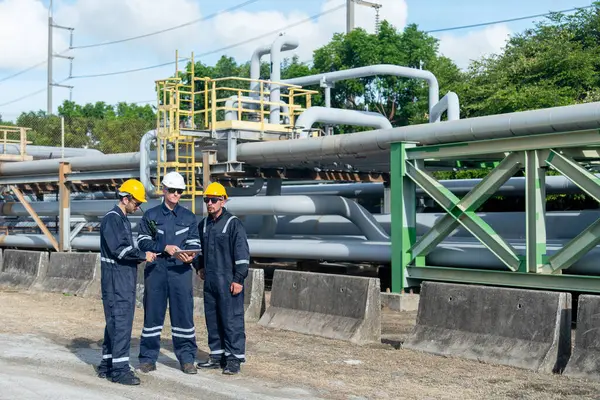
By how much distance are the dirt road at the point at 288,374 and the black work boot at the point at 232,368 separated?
3.9 inches

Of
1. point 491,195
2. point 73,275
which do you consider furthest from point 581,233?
point 73,275

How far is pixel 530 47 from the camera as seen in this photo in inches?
1513

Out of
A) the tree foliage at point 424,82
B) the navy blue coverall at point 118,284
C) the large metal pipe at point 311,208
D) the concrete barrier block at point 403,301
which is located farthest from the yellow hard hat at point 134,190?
the tree foliage at point 424,82

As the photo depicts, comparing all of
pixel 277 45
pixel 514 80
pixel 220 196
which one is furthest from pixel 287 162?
pixel 514 80

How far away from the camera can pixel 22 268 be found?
18031mm

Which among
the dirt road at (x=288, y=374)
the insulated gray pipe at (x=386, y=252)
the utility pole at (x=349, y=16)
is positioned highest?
the utility pole at (x=349, y=16)

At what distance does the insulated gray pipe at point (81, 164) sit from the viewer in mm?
19625

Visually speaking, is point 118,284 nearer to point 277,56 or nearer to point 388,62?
point 277,56

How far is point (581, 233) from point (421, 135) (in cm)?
336

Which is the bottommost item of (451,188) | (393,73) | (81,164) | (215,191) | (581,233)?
(581,233)

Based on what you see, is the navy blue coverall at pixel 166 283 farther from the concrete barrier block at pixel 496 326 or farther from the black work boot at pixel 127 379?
the concrete barrier block at pixel 496 326

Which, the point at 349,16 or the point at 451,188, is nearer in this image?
the point at 451,188

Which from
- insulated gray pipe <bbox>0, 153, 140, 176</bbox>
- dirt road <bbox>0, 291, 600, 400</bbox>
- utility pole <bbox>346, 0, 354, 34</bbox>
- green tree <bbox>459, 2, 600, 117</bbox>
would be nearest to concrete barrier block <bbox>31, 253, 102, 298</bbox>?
insulated gray pipe <bbox>0, 153, 140, 176</bbox>

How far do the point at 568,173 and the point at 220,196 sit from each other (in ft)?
15.9
